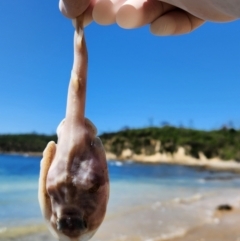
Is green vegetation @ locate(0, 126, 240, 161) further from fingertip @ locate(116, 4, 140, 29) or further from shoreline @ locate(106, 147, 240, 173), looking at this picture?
fingertip @ locate(116, 4, 140, 29)

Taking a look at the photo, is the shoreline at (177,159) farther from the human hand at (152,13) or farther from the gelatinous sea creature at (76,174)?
the gelatinous sea creature at (76,174)

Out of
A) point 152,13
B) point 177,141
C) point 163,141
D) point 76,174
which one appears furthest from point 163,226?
point 163,141

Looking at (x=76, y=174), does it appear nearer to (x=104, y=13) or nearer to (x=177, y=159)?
(x=104, y=13)

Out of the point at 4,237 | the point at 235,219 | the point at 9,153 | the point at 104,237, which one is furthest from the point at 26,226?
the point at 9,153

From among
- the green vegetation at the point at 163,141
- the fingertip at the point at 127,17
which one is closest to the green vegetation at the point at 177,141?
the green vegetation at the point at 163,141

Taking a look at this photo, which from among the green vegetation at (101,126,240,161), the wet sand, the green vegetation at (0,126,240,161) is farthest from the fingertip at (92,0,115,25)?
the green vegetation at (101,126,240,161)
